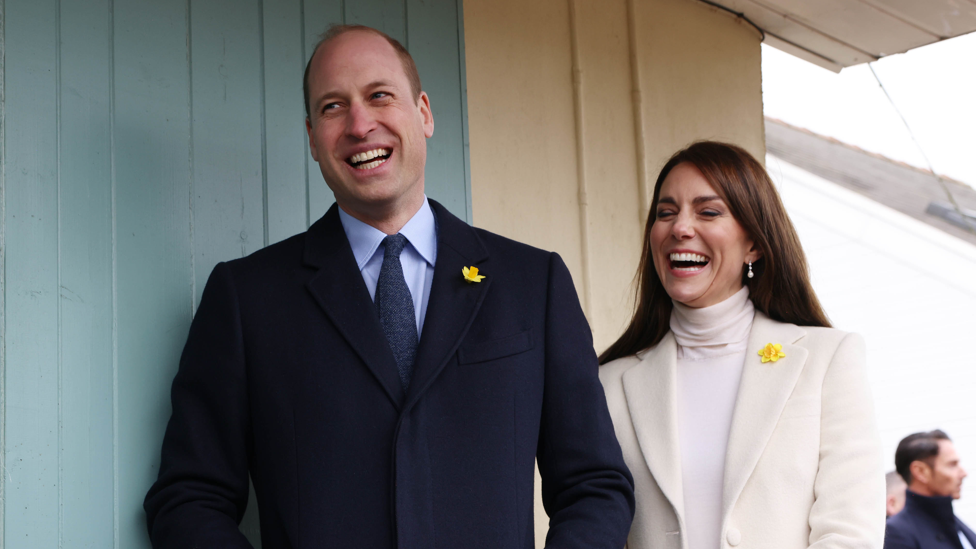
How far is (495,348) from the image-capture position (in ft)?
5.30

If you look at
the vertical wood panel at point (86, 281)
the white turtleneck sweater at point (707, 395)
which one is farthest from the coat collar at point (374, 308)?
the white turtleneck sweater at point (707, 395)

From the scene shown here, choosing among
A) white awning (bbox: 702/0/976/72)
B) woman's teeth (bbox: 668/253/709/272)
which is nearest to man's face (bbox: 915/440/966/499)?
white awning (bbox: 702/0/976/72)

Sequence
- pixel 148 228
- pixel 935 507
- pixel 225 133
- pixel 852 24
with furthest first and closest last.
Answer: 1. pixel 935 507
2. pixel 852 24
3. pixel 225 133
4. pixel 148 228

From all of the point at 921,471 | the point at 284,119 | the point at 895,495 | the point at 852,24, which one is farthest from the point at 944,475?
the point at 284,119

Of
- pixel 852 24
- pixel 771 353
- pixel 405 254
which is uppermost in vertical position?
pixel 852 24

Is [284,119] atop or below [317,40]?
below

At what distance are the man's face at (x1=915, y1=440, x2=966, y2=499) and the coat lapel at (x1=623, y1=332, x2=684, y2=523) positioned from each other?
542cm

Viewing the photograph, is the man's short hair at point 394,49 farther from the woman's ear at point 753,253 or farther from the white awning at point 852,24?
the white awning at point 852,24

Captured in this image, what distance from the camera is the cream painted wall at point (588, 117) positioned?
2.66 m

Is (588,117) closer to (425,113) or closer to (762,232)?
(762,232)

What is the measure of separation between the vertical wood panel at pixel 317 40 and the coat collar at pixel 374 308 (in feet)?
1.10

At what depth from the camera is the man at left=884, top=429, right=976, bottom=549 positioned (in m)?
5.80

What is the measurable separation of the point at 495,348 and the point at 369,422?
28cm

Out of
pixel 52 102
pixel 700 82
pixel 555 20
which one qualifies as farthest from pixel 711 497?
→ pixel 700 82
